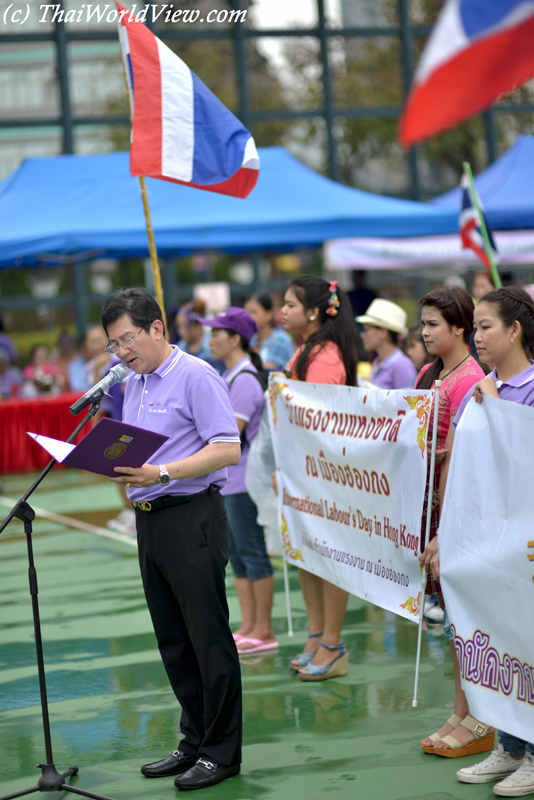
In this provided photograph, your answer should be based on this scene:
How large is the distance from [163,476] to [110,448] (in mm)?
256

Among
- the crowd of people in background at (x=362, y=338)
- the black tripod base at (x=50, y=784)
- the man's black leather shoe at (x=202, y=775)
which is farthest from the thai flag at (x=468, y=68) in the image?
the crowd of people in background at (x=362, y=338)

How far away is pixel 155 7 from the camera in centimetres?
1599

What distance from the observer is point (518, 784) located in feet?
11.0

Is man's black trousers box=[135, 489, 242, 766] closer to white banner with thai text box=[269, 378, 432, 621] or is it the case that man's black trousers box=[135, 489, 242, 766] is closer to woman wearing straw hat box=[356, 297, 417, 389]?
white banner with thai text box=[269, 378, 432, 621]

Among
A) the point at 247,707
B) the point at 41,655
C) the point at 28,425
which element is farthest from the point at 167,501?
the point at 28,425

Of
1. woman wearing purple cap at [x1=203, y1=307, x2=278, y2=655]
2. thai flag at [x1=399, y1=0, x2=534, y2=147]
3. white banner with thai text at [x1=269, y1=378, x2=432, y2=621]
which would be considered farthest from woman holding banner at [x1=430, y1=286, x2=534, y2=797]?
woman wearing purple cap at [x1=203, y1=307, x2=278, y2=655]

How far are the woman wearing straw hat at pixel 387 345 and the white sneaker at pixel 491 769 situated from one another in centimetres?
357

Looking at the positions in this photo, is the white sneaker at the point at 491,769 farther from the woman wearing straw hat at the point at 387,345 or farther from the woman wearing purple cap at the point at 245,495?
the woman wearing straw hat at the point at 387,345

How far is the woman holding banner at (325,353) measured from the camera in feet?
16.0

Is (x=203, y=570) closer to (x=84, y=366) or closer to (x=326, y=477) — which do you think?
(x=326, y=477)

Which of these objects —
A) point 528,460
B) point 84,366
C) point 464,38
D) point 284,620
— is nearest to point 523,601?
point 528,460

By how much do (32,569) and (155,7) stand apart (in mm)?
14496

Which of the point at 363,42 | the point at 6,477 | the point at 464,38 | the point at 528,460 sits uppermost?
the point at 363,42

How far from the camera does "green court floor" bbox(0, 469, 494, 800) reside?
370 centimetres
